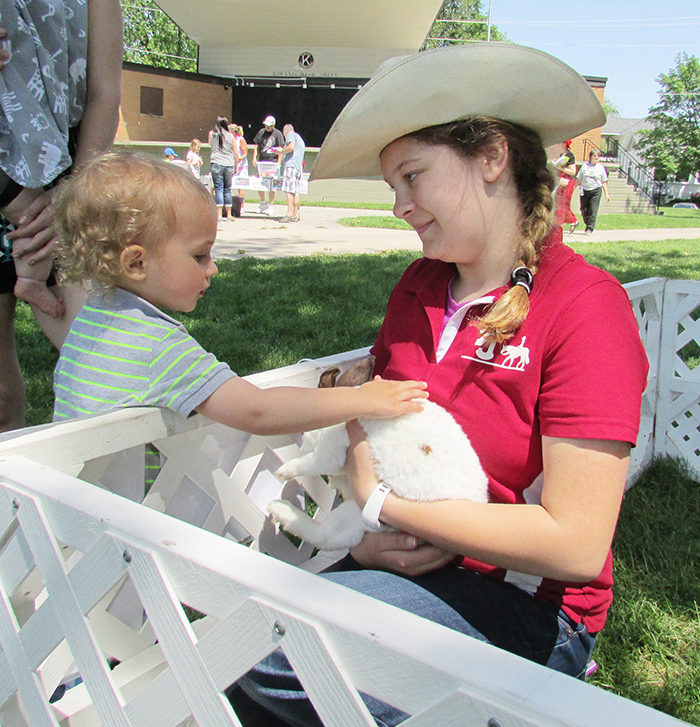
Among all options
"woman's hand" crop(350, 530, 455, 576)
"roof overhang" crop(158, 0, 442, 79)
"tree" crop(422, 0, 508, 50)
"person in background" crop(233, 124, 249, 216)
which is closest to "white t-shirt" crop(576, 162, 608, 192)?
"person in background" crop(233, 124, 249, 216)

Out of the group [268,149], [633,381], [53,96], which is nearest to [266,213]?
[268,149]

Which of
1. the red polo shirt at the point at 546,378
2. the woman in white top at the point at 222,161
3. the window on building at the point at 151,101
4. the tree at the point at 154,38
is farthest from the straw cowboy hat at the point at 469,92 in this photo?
the tree at the point at 154,38

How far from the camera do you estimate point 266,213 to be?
16172 millimetres

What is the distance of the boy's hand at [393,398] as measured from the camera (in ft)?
4.91

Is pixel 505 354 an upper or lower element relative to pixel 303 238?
upper

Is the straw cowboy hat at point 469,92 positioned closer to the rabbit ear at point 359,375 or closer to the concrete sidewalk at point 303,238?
the rabbit ear at point 359,375

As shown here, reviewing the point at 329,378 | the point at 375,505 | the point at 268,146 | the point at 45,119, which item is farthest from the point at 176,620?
the point at 268,146

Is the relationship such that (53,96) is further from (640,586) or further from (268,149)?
(268,149)

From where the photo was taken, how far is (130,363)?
5.47 feet

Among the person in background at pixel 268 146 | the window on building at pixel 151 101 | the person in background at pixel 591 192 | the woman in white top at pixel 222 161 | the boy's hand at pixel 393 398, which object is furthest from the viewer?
the window on building at pixel 151 101

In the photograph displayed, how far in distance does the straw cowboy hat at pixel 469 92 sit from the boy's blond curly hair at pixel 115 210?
0.50 m

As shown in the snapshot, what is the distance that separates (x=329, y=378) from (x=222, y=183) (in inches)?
491

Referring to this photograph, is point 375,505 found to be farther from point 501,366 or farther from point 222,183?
point 222,183

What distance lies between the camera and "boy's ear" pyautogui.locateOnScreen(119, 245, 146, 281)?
1699 mm
